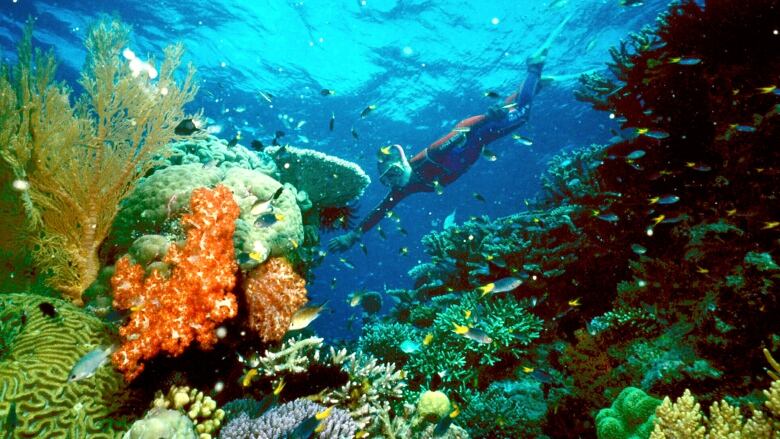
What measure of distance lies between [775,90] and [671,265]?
2.66 metres

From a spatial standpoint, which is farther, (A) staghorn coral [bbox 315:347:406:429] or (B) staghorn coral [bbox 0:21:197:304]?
(B) staghorn coral [bbox 0:21:197:304]

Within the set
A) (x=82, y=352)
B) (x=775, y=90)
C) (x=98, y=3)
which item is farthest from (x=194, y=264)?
(x=98, y=3)

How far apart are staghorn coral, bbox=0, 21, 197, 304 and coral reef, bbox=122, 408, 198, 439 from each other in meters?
3.39

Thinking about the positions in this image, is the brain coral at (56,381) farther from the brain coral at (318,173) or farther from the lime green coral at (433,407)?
the brain coral at (318,173)

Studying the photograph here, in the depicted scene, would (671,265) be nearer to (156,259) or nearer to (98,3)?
(156,259)

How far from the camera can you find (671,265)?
18.3 feet

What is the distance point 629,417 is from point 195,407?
4434 mm

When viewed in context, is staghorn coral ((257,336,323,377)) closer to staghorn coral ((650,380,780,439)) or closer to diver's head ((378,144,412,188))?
staghorn coral ((650,380,780,439))

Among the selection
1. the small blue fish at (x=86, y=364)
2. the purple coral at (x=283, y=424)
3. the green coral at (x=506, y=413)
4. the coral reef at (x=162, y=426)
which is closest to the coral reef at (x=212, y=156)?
the small blue fish at (x=86, y=364)

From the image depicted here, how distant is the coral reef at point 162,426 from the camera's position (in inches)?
124

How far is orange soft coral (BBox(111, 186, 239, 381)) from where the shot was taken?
379 cm

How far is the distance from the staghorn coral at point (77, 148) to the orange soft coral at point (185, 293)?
2003mm

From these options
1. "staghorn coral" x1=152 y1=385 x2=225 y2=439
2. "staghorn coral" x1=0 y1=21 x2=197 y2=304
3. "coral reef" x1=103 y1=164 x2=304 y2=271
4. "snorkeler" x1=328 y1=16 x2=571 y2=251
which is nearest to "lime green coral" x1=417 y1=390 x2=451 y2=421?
"staghorn coral" x1=152 y1=385 x2=225 y2=439

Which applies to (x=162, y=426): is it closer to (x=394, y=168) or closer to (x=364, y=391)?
(x=364, y=391)
